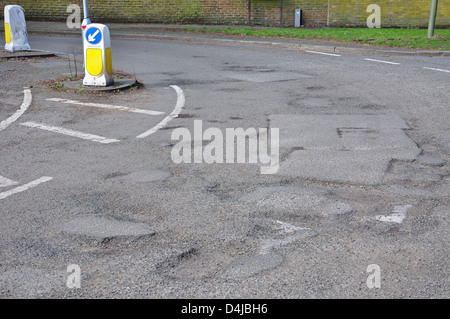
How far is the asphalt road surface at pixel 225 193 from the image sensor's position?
3598 millimetres

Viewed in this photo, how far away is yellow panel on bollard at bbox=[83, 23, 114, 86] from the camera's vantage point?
34.0 ft

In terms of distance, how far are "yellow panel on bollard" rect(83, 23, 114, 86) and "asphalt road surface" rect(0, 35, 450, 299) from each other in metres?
0.46

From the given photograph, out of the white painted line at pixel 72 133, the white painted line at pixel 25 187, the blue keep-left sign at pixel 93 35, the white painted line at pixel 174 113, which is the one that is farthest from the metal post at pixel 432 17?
the white painted line at pixel 25 187

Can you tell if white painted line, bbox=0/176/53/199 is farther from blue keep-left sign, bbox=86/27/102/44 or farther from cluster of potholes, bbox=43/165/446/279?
blue keep-left sign, bbox=86/27/102/44

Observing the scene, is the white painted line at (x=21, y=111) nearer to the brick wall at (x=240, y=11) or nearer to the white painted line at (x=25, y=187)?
the white painted line at (x=25, y=187)

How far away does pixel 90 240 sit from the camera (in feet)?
13.5

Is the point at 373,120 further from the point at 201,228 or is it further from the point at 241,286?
the point at 241,286

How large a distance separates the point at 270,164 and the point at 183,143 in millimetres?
1391

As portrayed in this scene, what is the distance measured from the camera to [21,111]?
29.2ft

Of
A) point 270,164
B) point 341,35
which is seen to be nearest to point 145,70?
point 270,164

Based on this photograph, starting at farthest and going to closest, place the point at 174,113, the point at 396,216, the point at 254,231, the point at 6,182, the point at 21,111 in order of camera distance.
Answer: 1. the point at 21,111
2. the point at 174,113
3. the point at 6,182
4. the point at 396,216
5. the point at 254,231

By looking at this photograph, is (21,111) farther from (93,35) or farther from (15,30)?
(15,30)

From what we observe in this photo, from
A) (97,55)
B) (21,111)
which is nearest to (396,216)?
(21,111)

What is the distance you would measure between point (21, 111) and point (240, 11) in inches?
701
